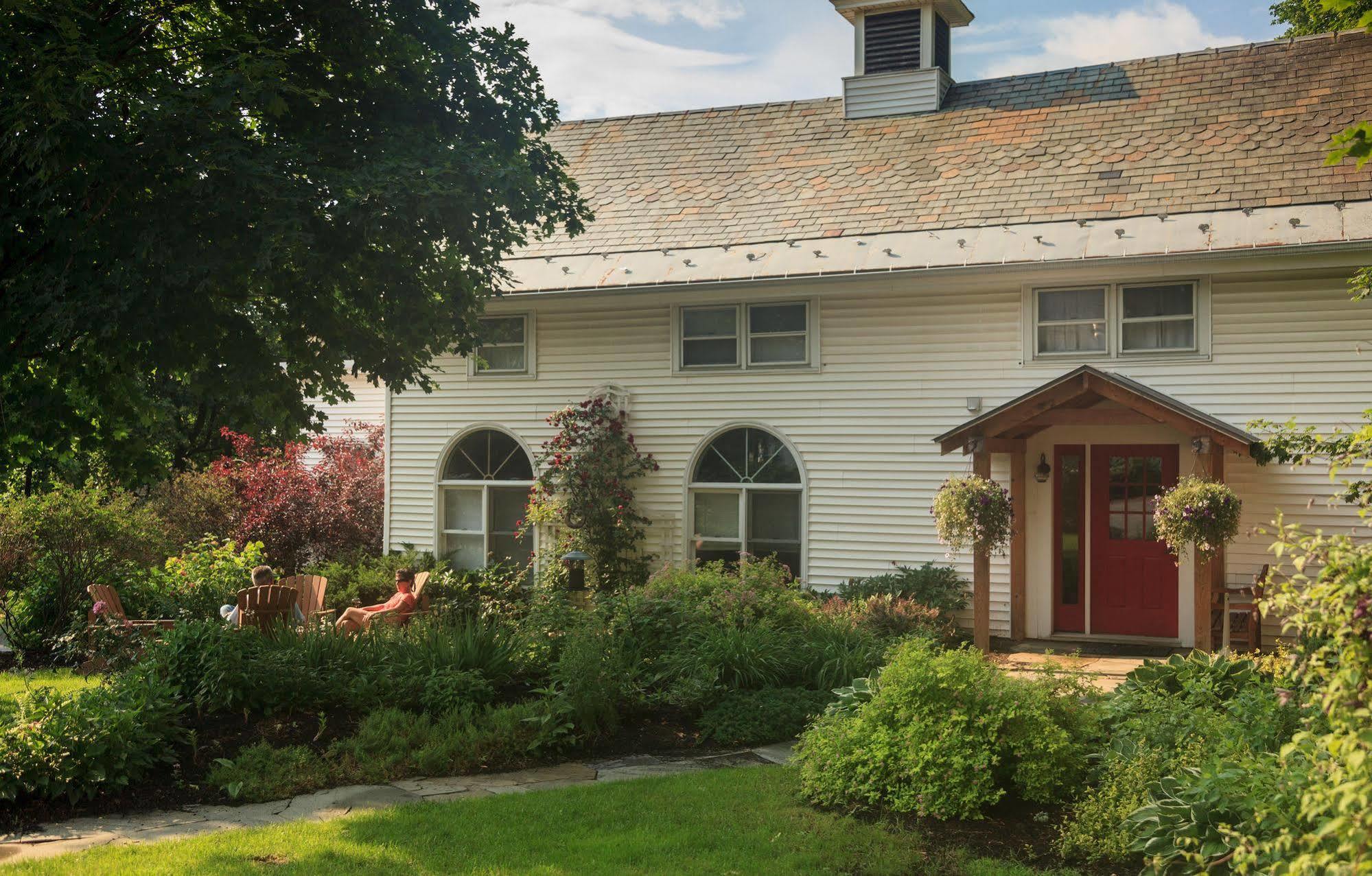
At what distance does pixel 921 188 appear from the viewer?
15.1m

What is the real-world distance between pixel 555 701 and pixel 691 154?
11.3 meters

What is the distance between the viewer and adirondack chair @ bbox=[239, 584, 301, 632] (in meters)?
10.2

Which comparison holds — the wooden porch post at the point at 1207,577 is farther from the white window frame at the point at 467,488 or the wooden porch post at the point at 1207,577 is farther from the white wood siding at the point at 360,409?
the white wood siding at the point at 360,409

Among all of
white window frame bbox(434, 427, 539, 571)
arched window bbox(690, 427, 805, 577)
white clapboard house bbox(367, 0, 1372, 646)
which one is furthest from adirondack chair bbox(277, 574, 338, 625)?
arched window bbox(690, 427, 805, 577)

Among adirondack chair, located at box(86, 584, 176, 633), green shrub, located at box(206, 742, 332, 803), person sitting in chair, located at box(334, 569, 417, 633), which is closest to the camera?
green shrub, located at box(206, 742, 332, 803)

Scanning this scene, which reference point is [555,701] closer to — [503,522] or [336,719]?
[336,719]

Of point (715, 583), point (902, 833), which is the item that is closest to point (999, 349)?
point (715, 583)

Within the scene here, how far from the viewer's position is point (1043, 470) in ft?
44.7

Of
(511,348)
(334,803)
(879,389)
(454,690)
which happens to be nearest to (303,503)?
(511,348)

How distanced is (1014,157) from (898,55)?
3270mm

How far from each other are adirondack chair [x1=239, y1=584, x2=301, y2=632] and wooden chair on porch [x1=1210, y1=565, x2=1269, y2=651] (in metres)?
8.83

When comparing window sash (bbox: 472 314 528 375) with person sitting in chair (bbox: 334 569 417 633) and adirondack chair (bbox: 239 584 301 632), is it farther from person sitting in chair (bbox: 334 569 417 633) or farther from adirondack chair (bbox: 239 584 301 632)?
adirondack chair (bbox: 239 584 301 632)

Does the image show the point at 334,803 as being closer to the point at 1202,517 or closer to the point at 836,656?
the point at 836,656

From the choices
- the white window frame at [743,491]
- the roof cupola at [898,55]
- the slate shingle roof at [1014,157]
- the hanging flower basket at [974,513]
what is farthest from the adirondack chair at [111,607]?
the roof cupola at [898,55]
